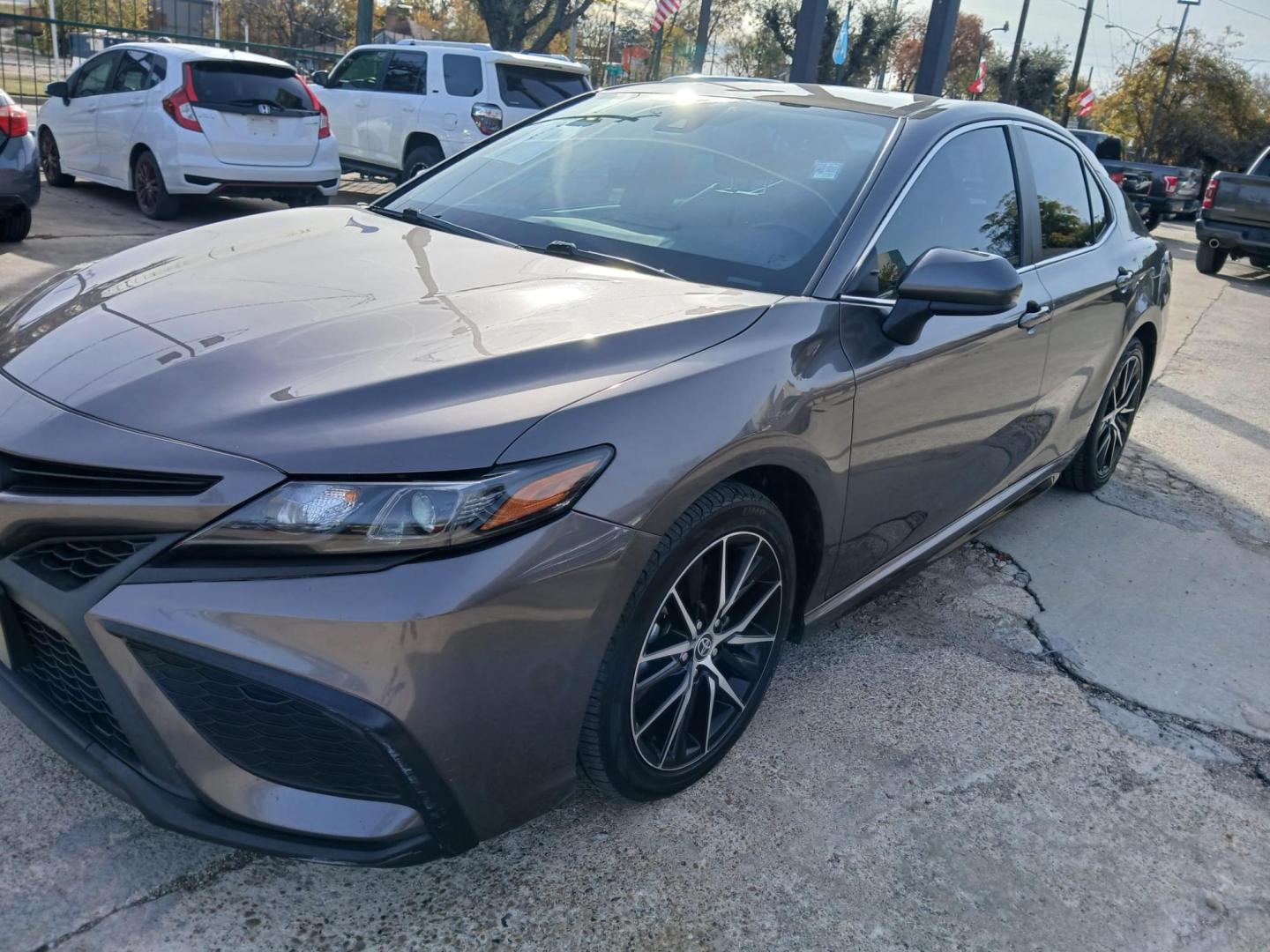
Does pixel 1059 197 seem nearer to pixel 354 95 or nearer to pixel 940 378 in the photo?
pixel 940 378

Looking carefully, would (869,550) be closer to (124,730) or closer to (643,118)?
(643,118)

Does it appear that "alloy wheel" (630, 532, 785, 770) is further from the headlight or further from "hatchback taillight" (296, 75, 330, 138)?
"hatchback taillight" (296, 75, 330, 138)

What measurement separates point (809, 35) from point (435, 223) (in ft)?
38.1

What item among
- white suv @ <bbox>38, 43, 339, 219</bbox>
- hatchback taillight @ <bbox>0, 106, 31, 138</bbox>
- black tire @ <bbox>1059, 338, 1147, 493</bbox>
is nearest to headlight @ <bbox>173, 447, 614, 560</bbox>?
black tire @ <bbox>1059, 338, 1147, 493</bbox>

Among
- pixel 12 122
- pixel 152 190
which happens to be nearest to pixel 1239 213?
pixel 152 190

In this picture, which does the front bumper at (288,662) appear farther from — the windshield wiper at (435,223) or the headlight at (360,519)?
the windshield wiper at (435,223)

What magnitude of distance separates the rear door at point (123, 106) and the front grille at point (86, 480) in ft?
29.4

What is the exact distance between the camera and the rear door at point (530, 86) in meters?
11.8

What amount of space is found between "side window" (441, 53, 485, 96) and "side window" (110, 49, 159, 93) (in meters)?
3.29

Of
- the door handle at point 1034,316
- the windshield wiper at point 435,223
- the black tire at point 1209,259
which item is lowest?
the black tire at point 1209,259

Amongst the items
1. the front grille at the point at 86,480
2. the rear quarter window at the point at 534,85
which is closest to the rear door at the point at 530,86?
the rear quarter window at the point at 534,85

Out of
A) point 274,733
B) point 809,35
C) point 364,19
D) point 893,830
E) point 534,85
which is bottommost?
point 893,830

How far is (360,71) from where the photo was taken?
13.1 meters

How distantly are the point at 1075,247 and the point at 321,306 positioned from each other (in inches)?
112
